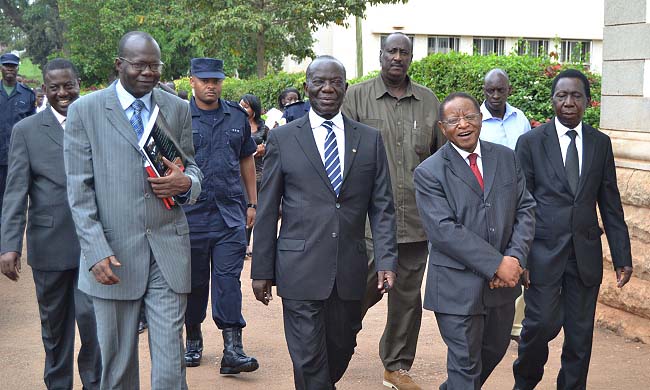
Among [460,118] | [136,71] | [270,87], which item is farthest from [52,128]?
[270,87]

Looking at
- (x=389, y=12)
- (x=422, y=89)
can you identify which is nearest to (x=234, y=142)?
(x=422, y=89)

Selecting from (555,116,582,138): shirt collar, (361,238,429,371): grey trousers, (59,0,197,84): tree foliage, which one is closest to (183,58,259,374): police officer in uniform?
(361,238,429,371): grey trousers

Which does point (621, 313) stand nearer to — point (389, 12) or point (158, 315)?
point (158, 315)

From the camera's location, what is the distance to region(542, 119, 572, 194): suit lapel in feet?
20.7

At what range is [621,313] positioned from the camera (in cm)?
865

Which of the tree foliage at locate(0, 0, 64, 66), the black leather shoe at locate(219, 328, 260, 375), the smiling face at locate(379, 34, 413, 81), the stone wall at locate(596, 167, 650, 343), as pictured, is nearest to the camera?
the smiling face at locate(379, 34, 413, 81)

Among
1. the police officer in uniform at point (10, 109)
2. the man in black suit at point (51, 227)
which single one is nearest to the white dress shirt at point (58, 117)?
the man in black suit at point (51, 227)

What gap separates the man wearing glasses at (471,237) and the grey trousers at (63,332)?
224 cm

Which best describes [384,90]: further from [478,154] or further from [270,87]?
[270,87]

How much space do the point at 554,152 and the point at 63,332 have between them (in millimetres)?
3378

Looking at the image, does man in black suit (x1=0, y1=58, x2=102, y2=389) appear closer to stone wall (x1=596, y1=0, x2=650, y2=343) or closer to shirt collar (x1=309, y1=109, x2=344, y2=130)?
shirt collar (x1=309, y1=109, x2=344, y2=130)

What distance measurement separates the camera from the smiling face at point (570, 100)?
6383 millimetres

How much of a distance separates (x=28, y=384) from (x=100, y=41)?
4742 cm

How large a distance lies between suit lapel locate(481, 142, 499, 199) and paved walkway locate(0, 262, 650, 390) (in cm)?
204
